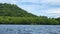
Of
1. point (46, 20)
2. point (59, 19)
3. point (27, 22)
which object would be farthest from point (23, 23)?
point (59, 19)

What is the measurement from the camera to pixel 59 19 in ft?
553

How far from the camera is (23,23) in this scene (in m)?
185

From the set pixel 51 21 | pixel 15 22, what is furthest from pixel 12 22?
pixel 51 21

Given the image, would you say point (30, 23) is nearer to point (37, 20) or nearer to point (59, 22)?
point (37, 20)

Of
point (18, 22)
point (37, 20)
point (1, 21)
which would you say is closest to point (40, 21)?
point (37, 20)

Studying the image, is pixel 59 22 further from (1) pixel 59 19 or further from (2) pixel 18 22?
(2) pixel 18 22

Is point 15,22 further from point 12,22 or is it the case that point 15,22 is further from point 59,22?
point 59,22

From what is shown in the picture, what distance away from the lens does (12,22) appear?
590 ft

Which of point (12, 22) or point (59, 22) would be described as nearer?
point (59, 22)

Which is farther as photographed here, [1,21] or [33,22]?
[33,22]

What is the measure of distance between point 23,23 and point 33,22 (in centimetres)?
741

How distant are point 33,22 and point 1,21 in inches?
994

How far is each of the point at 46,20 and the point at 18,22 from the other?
64.3 ft

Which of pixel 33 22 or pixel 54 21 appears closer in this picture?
pixel 54 21
